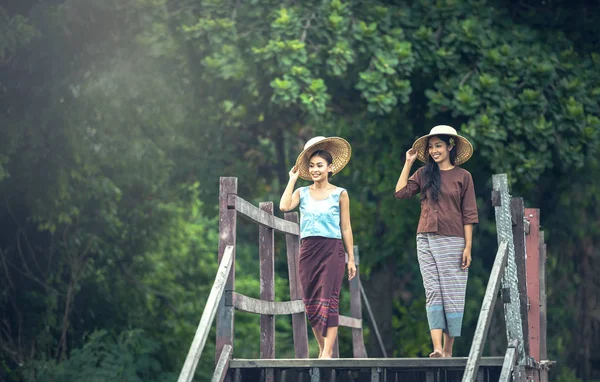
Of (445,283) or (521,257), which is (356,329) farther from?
(445,283)

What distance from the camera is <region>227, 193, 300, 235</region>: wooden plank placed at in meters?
7.43

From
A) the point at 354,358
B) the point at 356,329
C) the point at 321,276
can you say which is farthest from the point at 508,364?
the point at 356,329

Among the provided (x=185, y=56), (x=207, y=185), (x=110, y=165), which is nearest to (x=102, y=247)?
(x=110, y=165)

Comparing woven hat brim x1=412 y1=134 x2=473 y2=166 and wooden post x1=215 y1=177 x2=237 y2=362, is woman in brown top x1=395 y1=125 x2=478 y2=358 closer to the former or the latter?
woven hat brim x1=412 y1=134 x2=473 y2=166

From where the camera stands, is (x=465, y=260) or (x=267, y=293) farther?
(x=267, y=293)

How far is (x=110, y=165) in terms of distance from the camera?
1845cm

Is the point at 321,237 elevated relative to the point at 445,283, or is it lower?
elevated

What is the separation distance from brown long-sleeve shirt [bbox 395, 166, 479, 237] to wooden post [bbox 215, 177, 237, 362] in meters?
1.47

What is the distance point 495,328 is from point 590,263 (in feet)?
5.56

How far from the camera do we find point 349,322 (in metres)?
11.6

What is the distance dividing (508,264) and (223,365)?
213cm

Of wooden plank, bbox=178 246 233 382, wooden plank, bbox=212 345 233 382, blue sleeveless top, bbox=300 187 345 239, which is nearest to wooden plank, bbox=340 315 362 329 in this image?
blue sleeveless top, bbox=300 187 345 239

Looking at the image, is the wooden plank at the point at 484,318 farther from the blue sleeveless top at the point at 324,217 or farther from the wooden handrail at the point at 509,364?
the blue sleeveless top at the point at 324,217

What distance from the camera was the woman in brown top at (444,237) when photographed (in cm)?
785
